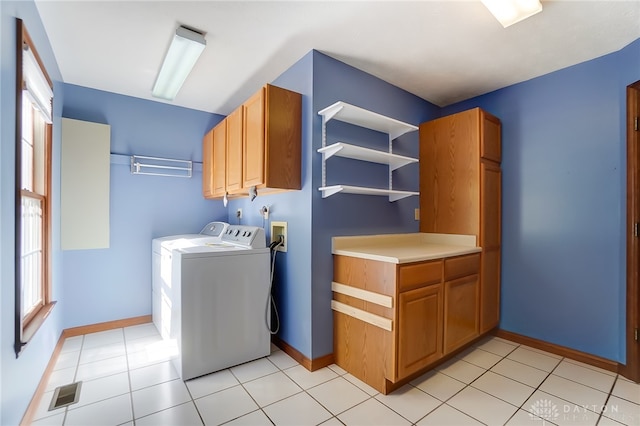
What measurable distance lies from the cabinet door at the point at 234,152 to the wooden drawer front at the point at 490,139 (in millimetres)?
2150

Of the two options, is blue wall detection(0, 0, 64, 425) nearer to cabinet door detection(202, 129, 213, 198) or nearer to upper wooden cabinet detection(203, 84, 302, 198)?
upper wooden cabinet detection(203, 84, 302, 198)

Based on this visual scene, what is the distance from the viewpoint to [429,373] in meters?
2.18

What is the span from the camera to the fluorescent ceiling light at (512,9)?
5.45 feet

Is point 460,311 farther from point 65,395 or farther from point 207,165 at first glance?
point 207,165

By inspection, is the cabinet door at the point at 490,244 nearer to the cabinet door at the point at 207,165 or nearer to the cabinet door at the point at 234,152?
the cabinet door at the point at 234,152

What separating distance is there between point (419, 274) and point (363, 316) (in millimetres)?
493

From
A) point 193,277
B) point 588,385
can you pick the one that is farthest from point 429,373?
point 193,277

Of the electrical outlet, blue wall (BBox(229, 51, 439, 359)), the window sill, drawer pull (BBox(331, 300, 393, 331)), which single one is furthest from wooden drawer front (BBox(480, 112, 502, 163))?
the window sill

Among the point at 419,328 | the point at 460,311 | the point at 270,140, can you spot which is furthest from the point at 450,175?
the point at 270,140

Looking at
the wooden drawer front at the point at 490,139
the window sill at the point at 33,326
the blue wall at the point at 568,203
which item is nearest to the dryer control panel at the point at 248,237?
the window sill at the point at 33,326

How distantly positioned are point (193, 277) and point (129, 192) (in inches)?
66.1

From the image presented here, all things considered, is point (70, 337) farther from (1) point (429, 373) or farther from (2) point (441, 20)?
(2) point (441, 20)

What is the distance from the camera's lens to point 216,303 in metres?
2.21

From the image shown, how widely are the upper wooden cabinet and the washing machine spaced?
0.50 metres
